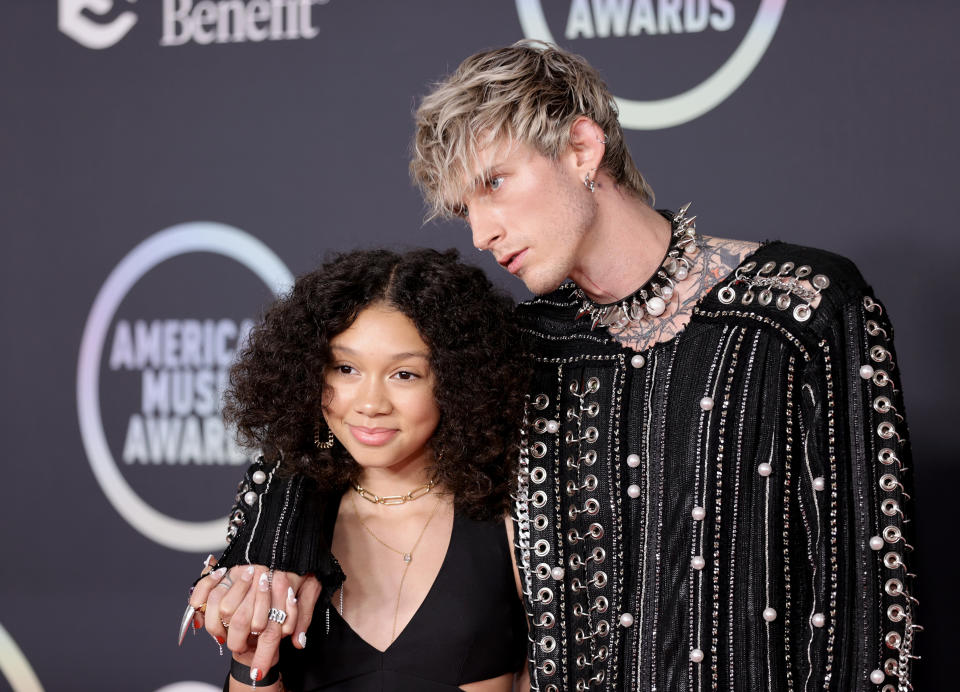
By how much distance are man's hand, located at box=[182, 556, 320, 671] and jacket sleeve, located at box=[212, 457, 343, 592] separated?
0.03 meters

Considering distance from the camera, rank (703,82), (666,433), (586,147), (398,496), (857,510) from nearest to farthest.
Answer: (857,510) → (666,433) → (586,147) → (398,496) → (703,82)

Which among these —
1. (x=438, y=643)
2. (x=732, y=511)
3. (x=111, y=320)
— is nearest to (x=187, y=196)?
(x=111, y=320)

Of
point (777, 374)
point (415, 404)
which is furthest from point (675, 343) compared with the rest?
point (415, 404)

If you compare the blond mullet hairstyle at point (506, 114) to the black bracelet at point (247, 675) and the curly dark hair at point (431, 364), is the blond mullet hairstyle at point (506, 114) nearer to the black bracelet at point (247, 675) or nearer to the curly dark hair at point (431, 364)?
the curly dark hair at point (431, 364)

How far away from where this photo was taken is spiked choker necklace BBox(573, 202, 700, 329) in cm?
155

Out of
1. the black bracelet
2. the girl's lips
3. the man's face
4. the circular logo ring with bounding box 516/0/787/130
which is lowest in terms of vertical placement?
the black bracelet

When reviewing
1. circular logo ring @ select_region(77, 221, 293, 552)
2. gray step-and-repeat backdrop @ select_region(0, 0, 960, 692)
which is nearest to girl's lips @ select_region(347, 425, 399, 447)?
gray step-and-repeat backdrop @ select_region(0, 0, 960, 692)

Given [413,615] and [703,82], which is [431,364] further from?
[703,82]

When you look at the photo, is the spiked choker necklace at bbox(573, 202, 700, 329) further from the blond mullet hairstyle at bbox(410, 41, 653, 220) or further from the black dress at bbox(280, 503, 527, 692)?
the black dress at bbox(280, 503, 527, 692)

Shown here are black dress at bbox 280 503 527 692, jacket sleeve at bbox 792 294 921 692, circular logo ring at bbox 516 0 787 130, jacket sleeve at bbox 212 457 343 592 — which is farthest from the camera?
circular logo ring at bbox 516 0 787 130

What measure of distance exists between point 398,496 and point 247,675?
1.26ft

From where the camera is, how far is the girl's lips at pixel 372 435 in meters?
1.54

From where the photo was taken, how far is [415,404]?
1.55 m

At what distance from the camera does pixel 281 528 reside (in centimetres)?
154
